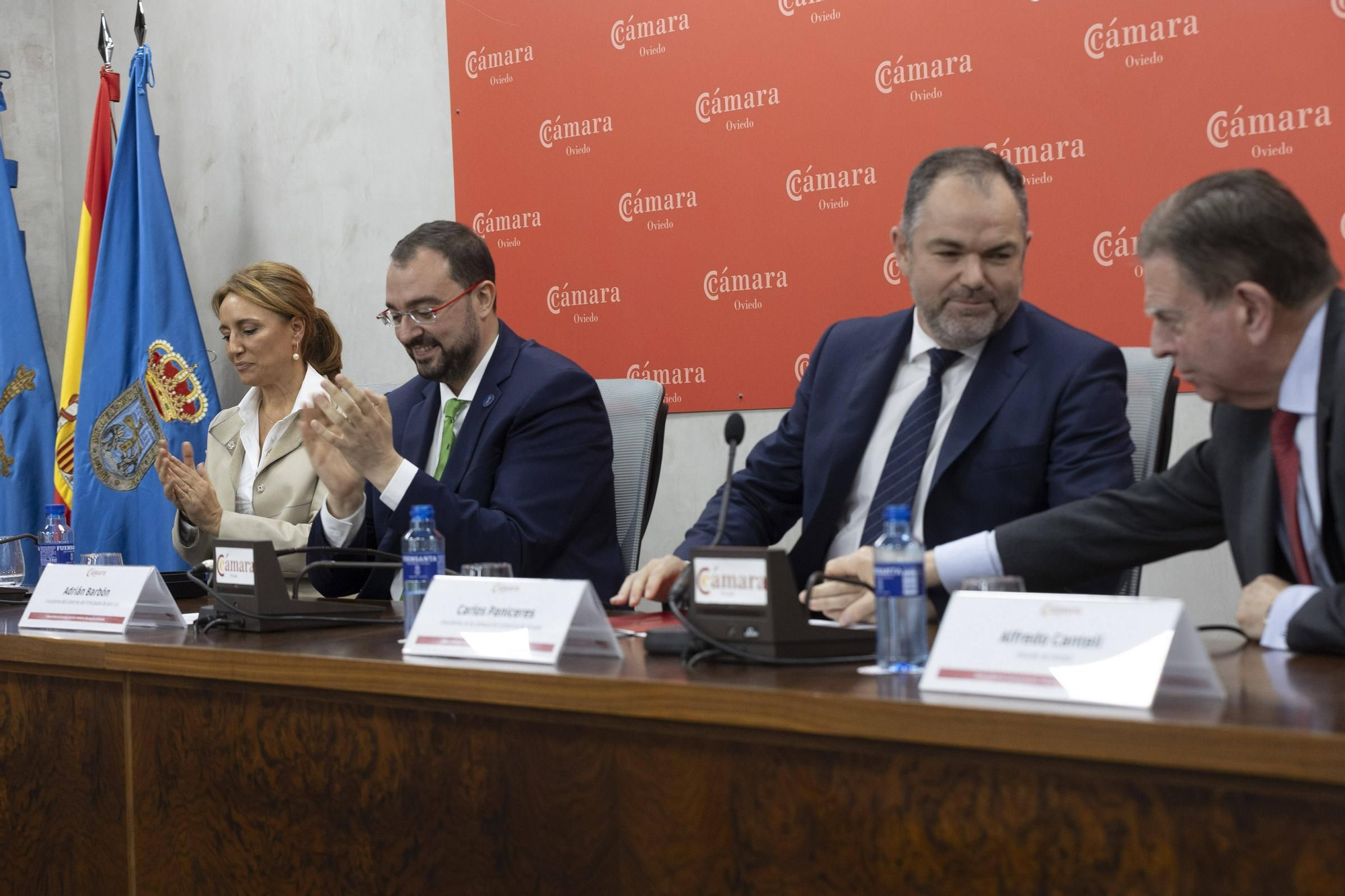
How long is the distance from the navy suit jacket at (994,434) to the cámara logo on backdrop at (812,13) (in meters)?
1.19

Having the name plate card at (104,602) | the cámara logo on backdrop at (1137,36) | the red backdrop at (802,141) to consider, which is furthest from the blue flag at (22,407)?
the cámara logo on backdrop at (1137,36)

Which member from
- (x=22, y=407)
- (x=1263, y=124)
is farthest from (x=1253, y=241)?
(x=22, y=407)

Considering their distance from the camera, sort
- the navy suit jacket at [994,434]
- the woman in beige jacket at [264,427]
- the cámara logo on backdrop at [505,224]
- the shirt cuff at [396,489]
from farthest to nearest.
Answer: the cámara logo on backdrop at [505,224] < the woman in beige jacket at [264,427] < the shirt cuff at [396,489] < the navy suit jacket at [994,434]

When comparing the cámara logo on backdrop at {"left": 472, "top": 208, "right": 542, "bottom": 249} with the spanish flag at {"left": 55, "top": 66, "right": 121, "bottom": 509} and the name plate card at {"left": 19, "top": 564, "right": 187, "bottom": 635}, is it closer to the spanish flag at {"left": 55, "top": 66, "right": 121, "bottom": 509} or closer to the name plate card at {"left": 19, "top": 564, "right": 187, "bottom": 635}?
the spanish flag at {"left": 55, "top": 66, "right": 121, "bottom": 509}

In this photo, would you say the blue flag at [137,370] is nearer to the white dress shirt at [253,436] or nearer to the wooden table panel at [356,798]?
the white dress shirt at [253,436]

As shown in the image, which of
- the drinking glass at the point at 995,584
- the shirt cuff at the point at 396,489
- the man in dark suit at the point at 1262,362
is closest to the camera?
the drinking glass at the point at 995,584

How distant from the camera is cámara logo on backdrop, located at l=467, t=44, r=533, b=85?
12.5 ft

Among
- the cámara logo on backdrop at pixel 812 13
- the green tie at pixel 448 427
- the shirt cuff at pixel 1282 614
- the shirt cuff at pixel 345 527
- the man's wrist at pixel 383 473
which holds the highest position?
the cámara logo on backdrop at pixel 812 13

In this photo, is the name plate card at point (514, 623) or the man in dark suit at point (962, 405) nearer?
the name plate card at point (514, 623)

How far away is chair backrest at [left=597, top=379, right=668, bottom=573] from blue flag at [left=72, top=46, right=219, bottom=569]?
189 cm

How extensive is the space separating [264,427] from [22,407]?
150 centimetres

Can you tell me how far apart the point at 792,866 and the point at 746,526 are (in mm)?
1198

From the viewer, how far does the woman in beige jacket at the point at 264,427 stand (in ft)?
9.86

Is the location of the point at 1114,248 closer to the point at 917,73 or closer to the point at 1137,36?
the point at 1137,36
